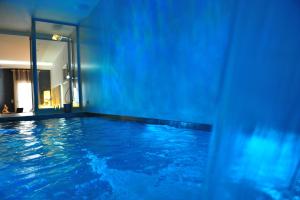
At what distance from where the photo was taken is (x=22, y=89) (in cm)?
1166

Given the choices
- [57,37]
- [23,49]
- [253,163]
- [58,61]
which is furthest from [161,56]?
[23,49]

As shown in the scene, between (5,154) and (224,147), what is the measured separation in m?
1.80

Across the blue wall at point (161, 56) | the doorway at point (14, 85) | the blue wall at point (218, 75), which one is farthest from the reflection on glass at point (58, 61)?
the doorway at point (14, 85)

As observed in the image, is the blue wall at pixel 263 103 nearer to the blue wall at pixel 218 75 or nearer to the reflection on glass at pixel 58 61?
the blue wall at pixel 218 75

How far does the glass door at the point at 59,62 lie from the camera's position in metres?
6.35

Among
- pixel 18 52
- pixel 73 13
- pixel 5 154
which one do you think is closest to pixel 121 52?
pixel 73 13

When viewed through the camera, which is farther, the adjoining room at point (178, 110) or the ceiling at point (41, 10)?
the ceiling at point (41, 10)

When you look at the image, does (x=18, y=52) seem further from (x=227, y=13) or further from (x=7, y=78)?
(x=227, y=13)

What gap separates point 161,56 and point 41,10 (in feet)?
12.3

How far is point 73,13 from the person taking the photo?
19.1ft

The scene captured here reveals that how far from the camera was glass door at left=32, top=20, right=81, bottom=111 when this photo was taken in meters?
6.35

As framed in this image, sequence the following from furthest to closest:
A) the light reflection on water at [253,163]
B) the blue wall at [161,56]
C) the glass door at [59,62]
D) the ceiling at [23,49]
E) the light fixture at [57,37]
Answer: the ceiling at [23,49], the light fixture at [57,37], the glass door at [59,62], the blue wall at [161,56], the light reflection on water at [253,163]

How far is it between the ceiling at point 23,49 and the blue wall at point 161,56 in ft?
9.71

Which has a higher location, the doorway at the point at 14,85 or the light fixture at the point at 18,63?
the light fixture at the point at 18,63
